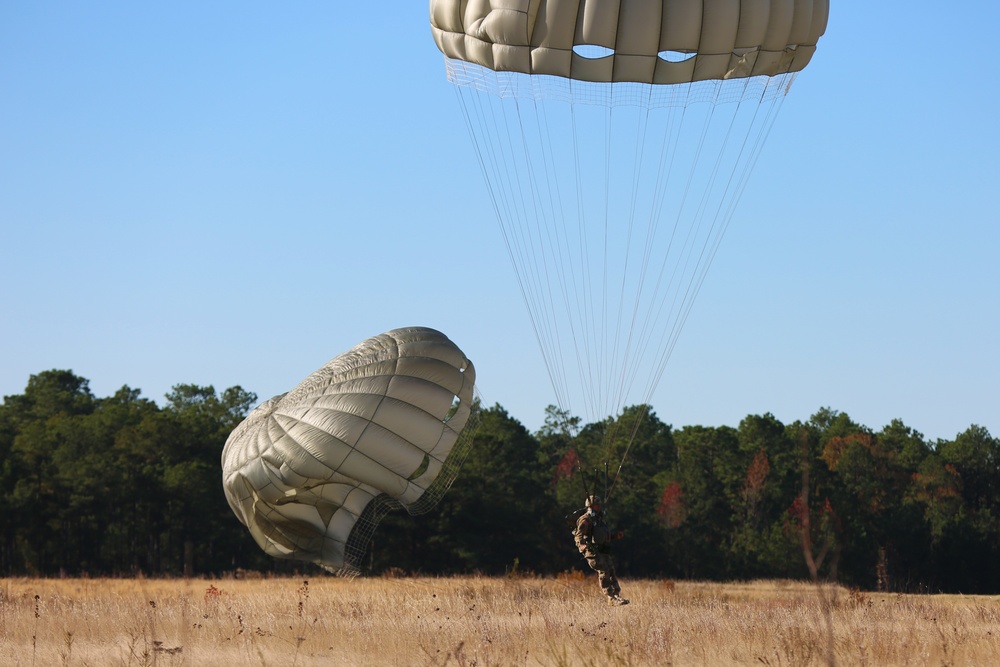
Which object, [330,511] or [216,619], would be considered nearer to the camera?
[216,619]

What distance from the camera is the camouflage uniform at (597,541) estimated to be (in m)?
18.2

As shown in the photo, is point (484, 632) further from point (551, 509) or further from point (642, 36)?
point (551, 509)

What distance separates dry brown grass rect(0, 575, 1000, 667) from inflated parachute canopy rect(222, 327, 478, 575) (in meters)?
10.2

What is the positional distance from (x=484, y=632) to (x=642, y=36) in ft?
28.8

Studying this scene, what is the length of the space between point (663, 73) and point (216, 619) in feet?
32.1

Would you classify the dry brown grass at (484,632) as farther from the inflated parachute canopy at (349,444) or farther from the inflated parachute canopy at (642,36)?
the inflated parachute canopy at (349,444)

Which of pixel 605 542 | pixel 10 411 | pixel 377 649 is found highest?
pixel 10 411

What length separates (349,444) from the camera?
94.6 ft

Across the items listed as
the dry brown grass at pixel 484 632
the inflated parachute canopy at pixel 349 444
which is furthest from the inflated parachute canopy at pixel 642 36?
the inflated parachute canopy at pixel 349 444

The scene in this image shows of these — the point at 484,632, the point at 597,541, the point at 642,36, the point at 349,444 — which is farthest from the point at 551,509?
the point at 484,632

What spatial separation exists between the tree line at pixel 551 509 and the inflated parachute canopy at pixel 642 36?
1265 inches

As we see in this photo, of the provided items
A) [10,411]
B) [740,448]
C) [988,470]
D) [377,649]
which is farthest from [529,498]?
[377,649]

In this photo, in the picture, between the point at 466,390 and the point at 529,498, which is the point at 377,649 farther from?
the point at 529,498

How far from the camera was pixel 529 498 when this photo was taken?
60.7 meters
